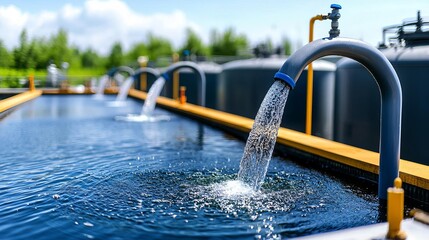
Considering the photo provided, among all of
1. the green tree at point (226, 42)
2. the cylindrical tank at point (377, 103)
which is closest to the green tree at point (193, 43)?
the green tree at point (226, 42)

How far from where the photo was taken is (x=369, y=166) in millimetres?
6777

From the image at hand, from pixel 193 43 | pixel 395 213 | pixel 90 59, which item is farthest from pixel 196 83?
pixel 90 59

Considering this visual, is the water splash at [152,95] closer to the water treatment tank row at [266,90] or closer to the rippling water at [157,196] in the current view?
the water treatment tank row at [266,90]

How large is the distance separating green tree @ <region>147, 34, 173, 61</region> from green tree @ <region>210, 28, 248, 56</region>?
10348mm

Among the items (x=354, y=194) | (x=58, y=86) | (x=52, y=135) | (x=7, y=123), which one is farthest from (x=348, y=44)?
(x=58, y=86)

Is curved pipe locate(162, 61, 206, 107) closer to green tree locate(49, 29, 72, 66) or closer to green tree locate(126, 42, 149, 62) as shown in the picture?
green tree locate(49, 29, 72, 66)

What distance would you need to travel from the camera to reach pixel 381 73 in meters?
5.55

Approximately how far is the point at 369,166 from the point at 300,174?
1.14m

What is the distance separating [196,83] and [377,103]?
49.9 ft

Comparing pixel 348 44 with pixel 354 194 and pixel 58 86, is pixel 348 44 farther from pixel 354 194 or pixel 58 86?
pixel 58 86

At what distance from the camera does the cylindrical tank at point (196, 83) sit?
73.7 feet

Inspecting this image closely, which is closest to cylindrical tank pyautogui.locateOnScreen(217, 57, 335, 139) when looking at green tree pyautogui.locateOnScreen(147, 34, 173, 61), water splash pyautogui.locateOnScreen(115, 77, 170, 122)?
water splash pyautogui.locateOnScreen(115, 77, 170, 122)

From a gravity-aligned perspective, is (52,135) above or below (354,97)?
below

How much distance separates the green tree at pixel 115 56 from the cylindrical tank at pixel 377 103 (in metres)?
82.2
